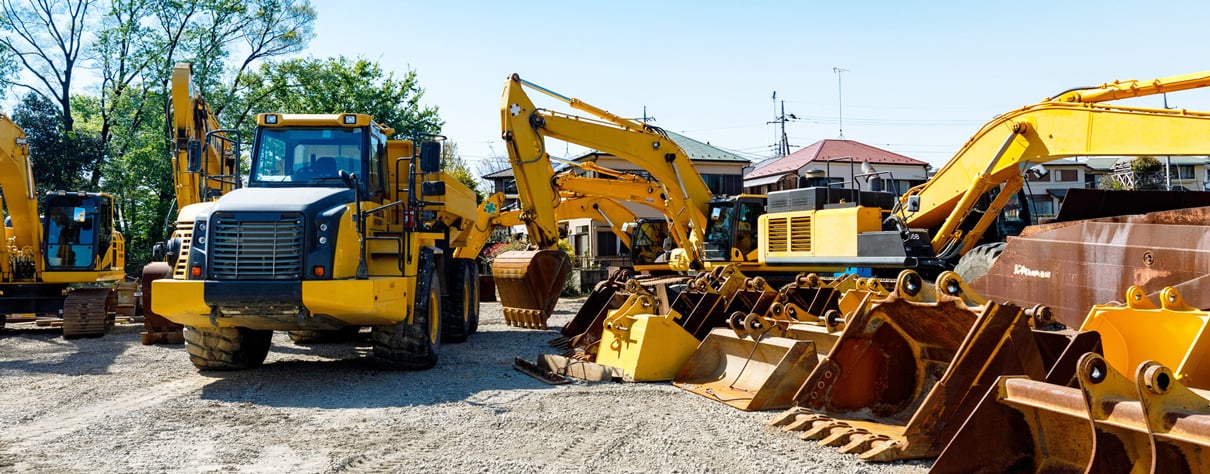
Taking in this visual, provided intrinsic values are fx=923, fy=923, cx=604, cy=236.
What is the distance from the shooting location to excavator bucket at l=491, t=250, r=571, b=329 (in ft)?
48.3

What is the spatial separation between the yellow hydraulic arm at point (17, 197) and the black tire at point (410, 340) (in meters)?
8.12

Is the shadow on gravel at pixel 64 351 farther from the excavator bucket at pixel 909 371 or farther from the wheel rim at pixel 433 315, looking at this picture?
the excavator bucket at pixel 909 371

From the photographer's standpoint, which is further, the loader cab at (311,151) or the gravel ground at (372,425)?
the loader cab at (311,151)

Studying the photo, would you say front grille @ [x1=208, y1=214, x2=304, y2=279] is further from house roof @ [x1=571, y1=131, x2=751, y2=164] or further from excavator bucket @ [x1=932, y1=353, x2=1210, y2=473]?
house roof @ [x1=571, y1=131, x2=751, y2=164]

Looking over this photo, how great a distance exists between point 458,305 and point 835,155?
99.0ft

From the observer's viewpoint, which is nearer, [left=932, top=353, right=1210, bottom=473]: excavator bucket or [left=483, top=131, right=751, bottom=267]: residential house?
[left=932, top=353, right=1210, bottom=473]: excavator bucket

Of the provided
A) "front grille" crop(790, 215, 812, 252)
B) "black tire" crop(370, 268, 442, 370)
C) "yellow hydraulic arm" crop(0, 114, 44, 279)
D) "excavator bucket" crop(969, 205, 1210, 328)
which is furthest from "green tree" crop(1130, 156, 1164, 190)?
"yellow hydraulic arm" crop(0, 114, 44, 279)

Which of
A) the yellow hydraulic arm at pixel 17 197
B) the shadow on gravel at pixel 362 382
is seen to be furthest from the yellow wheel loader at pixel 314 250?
the yellow hydraulic arm at pixel 17 197

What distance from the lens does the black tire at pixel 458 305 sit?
41.3 feet

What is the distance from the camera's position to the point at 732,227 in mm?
16141

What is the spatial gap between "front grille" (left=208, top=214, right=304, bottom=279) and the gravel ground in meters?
1.10

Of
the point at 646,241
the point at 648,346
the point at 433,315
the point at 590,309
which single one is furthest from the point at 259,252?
the point at 646,241

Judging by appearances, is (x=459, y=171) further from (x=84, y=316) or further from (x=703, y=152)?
(x=84, y=316)

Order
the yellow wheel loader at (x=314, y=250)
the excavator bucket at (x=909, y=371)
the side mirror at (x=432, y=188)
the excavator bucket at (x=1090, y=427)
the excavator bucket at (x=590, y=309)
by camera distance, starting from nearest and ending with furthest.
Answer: the excavator bucket at (x=1090, y=427), the excavator bucket at (x=909, y=371), the yellow wheel loader at (x=314, y=250), the side mirror at (x=432, y=188), the excavator bucket at (x=590, y=309)
